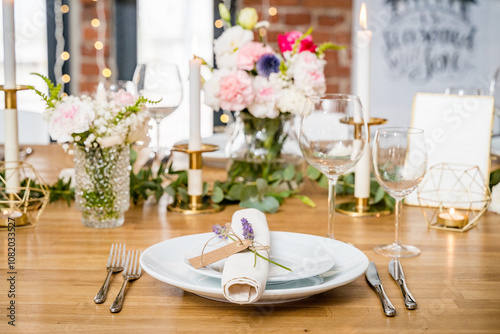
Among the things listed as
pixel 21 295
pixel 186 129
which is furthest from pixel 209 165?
pixel 186 129

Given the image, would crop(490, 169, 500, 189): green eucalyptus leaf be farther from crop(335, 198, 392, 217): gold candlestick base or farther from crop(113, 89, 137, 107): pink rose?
crop(113, 89, 137, 107): pink rose

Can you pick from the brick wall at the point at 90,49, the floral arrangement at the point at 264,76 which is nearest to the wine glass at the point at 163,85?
the floral arrangement at the point at 264,76

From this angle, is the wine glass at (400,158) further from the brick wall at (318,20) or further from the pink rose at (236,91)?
the brick wall at (318,20)

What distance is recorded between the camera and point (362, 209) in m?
1.27

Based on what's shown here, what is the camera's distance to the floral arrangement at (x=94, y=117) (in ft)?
3.41

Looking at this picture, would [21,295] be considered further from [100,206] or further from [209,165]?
[209,165]

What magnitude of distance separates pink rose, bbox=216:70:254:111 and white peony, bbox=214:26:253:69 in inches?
2.0

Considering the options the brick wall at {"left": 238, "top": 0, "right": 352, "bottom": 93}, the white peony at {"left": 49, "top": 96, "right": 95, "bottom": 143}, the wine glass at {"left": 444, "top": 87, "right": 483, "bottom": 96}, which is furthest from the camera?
the brick wall at {"left": 238, "top": 0, "right": 352, "bottom": 93}

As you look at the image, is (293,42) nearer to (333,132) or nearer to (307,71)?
(307,71)

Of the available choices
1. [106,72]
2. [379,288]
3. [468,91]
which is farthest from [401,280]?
[106,72]

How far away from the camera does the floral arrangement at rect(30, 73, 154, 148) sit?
3.41 feet

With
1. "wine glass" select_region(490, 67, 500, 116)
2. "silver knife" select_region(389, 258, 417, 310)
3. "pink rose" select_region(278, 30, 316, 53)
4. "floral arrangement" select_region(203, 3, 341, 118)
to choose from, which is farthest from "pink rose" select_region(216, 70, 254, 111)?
"wine glass" select_region(490, 67, 500, 116)

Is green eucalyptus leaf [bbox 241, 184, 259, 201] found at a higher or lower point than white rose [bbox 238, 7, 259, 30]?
lower

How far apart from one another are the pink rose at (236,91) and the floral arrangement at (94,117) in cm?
23
